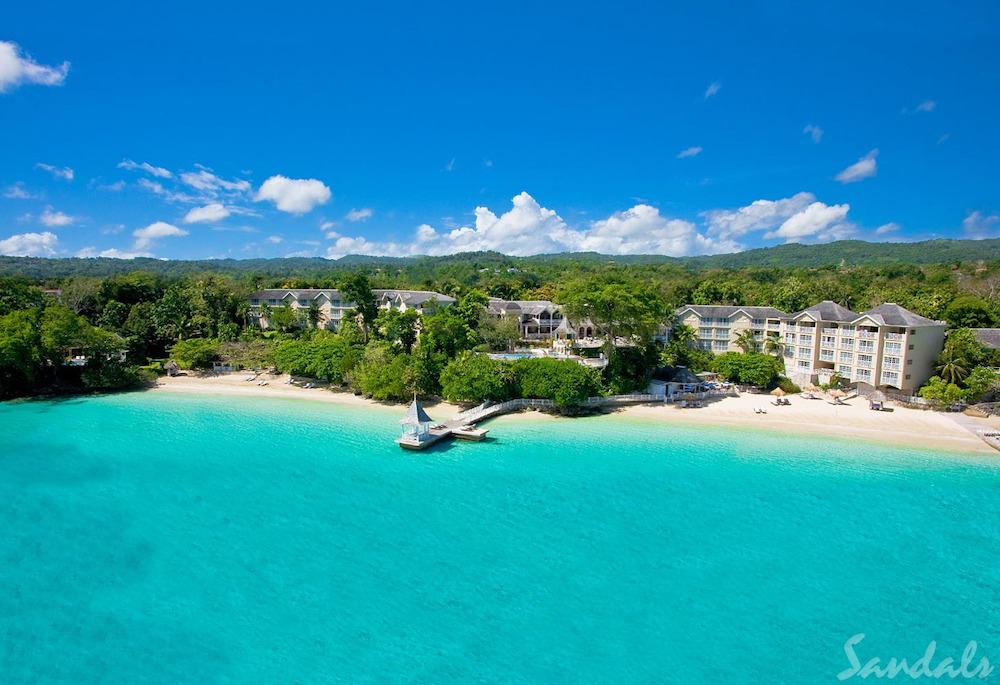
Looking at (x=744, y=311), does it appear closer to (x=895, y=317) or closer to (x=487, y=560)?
(x=895, y=317)

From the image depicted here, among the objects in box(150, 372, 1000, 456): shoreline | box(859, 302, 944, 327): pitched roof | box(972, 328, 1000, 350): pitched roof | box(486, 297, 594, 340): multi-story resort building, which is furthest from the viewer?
box(486, 297, 594, 340): multi-story resort building

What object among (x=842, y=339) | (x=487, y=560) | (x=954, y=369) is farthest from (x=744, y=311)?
(x=487, y=560)

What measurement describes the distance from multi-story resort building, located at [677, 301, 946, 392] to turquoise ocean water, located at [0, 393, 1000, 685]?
1270cm

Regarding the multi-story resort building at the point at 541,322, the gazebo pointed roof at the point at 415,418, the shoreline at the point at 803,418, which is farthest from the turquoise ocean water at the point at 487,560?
the multi-story resort building at the point at 541,322

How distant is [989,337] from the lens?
4119 cm

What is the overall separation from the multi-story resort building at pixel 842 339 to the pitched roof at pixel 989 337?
3.17 m

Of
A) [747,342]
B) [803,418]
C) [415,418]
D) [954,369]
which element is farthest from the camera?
[747,342]

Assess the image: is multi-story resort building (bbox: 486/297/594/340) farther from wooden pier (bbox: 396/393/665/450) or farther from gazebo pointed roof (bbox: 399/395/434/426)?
gazebo pointed roof (bbox: 399/395/434/426)

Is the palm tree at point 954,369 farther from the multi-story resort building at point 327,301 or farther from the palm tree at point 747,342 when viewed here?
the multi-story resort building at point 327,301

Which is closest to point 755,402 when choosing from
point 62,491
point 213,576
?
point 213,576

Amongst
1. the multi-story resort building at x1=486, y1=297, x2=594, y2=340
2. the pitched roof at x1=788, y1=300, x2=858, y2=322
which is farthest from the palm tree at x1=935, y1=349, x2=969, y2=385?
the multi-story resort building at x1=486, y1=297, x2=594, y2=340

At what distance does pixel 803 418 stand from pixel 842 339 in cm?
1171

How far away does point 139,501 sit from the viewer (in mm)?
23703

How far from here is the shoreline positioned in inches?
1271
